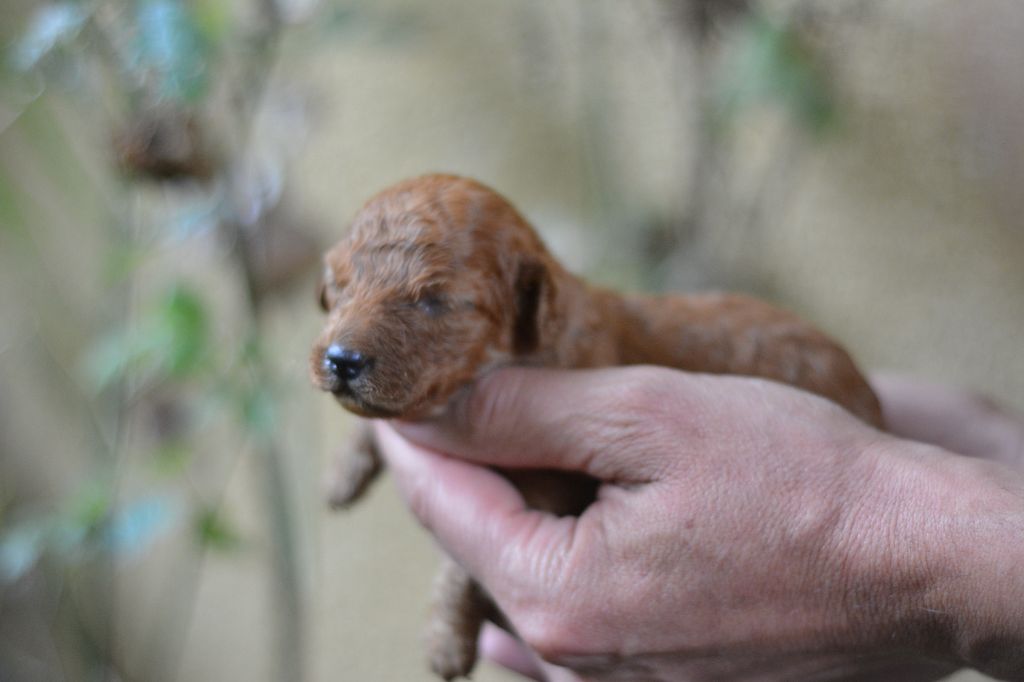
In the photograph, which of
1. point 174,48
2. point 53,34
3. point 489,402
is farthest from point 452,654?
point 53,34

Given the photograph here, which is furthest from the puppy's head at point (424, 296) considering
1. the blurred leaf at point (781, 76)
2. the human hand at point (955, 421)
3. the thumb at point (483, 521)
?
the blurred leaf at point (781, 76)

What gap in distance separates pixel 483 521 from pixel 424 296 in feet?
1.05

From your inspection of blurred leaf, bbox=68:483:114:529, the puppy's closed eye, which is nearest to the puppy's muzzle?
the puppy's closed eye

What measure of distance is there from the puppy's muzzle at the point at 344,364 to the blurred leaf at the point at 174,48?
74cm

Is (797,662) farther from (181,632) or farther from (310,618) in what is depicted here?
(181,632)

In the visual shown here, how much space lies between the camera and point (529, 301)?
1178mm

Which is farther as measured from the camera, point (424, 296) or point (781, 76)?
point (781, 76)

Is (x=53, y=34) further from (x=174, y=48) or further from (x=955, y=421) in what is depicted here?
(x=955, y=421)

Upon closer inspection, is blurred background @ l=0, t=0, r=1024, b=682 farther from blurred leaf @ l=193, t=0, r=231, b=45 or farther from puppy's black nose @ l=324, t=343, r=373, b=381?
puppy's black nose @ l=324, t=343, r=373, b=381

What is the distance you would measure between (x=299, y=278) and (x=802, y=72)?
1517mm

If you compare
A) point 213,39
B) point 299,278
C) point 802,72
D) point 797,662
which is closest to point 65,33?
point 213,39

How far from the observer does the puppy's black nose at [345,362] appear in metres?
0.96

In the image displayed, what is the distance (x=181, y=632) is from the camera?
3.46 metres

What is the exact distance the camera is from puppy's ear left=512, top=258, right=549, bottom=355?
3.81 ft
